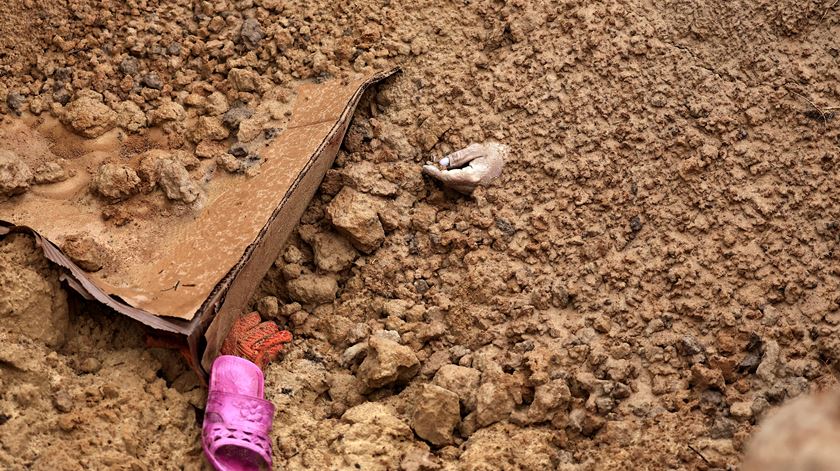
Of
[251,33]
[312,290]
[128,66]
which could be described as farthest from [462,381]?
[128,66]

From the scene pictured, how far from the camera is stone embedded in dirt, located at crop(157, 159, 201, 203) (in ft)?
7.93

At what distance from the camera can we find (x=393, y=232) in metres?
2.47

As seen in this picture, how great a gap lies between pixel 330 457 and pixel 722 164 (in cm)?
125

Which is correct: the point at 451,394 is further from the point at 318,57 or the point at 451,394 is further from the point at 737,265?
the point at 318,57

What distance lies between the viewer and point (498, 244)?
2.37 m

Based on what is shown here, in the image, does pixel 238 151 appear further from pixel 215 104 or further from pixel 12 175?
pixel 12 175

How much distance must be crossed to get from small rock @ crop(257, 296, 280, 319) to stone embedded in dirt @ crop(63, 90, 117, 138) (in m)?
0.71

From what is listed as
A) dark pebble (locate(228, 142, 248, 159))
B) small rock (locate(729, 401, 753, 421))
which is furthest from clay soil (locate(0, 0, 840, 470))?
dark pebble (locate(228, 142, 248, 159))

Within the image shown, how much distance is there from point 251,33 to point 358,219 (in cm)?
71

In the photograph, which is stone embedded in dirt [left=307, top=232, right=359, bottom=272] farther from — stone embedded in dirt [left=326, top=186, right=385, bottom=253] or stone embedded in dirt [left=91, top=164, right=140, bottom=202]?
stone embedded in dirt [left=91, top=164, right=140, bottom=202]

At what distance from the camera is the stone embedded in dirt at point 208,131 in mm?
2562

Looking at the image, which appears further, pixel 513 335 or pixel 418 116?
pixel 418 116

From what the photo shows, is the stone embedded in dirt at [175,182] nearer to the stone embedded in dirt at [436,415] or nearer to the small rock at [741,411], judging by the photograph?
the stone embedded in dirt at [436,415]

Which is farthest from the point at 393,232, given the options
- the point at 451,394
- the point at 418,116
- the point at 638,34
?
the point at 638,34
